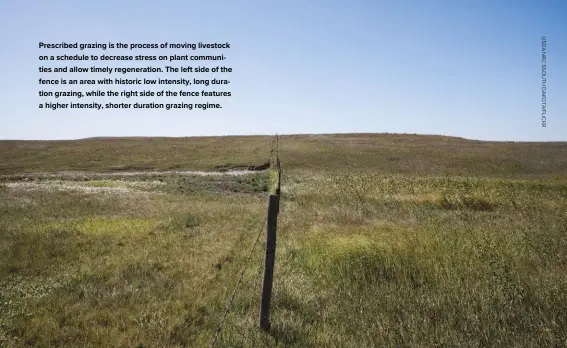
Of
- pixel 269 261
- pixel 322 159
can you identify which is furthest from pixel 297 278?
pixel 322 159

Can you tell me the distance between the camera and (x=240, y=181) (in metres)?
38.5

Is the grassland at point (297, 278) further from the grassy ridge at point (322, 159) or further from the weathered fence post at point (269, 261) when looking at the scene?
the grassy ridge at point (322, 159)

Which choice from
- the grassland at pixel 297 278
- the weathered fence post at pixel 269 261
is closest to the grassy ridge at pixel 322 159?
the grassland at pixel 297 278

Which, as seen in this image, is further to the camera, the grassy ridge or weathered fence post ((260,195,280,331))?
the grassy ridge

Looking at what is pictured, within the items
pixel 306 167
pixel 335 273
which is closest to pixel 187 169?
pixel 306 167

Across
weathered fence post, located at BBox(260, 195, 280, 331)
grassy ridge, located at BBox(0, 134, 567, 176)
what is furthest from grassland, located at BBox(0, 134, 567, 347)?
grassy ridge, located at BBox(0, 134, 567, 176)

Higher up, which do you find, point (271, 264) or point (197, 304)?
point (271, 264)

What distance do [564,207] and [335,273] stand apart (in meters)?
13.6

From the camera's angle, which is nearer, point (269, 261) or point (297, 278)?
point (269, 261)

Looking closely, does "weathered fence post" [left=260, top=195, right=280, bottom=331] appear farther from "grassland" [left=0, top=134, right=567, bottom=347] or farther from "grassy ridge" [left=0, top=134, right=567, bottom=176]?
"grassy ridge" [left=0, top=134, right=567, bottom=176]

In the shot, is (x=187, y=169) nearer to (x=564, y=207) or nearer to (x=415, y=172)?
(x=415, y=172)

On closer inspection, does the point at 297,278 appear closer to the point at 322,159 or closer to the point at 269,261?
the point at 269,261

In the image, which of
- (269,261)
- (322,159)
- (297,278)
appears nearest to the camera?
(269,261)

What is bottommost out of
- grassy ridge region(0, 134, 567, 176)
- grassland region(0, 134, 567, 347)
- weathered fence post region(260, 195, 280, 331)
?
grassland region(0, 134, 567, 347)
